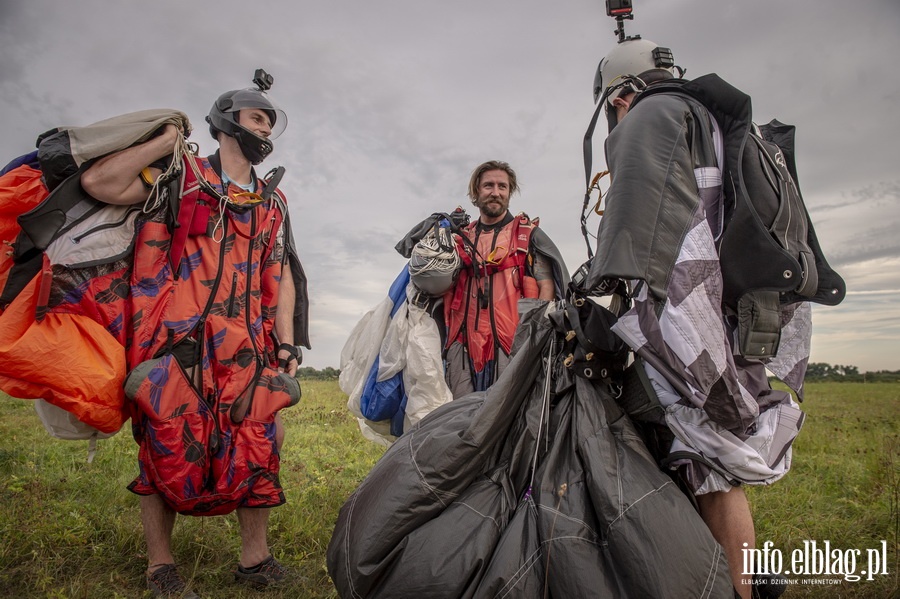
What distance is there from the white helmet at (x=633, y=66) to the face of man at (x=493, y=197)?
1.82 m

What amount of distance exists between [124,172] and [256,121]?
858mm

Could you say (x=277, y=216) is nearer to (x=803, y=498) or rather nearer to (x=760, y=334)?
(x=760, y=334)

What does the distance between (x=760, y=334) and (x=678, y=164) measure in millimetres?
561

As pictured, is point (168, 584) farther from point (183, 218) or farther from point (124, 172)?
point (124, 172)

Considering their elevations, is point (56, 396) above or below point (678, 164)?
below

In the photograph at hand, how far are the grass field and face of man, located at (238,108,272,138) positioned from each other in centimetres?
226

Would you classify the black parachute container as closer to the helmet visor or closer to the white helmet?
the white helmet

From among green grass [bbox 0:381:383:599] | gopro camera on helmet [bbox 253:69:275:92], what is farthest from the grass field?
gopro camera on helmet [bbox 253:69:275:92]

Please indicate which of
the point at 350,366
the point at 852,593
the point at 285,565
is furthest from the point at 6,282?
the point at 852,593

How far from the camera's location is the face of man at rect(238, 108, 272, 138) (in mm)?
2979

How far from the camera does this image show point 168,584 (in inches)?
96.1

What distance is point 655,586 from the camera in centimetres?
135

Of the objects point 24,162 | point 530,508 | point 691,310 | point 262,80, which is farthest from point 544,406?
point 262,80

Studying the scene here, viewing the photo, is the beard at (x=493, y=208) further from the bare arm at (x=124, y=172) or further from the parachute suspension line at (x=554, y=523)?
the parachute suspension line at (x=554, y=523)
